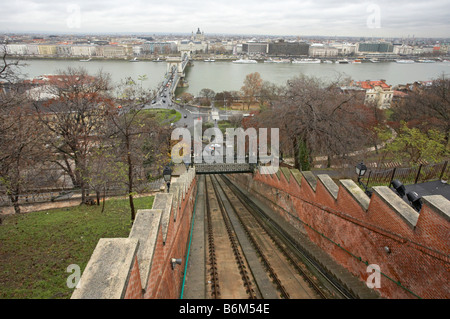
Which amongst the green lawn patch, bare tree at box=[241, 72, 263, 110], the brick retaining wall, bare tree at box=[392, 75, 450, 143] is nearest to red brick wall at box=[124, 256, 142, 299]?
the brick retaining wall

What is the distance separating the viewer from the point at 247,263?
27.3ft

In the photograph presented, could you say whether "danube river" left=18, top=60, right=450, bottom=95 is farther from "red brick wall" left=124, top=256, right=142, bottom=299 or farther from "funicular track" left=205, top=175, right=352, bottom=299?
"red brick wall" left=124, top=256, right=142, bottom=299

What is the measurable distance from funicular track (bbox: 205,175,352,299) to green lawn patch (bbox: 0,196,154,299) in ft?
11.1

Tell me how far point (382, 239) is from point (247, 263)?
3938 mm

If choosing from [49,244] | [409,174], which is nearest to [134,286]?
[49,244]

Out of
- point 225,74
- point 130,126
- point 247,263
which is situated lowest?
point 247,263

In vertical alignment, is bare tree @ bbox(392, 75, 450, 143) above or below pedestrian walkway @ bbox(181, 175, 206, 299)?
above

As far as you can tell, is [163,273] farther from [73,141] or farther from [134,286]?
[73,141]

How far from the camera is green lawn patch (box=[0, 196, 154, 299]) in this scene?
19.1 ft

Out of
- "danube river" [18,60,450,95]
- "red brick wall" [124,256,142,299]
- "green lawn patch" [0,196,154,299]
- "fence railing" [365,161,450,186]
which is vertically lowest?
"green lawn patch" [0,196,154,299]

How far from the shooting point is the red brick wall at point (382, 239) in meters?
4.88

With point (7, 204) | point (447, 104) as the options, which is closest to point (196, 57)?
point (447, 104)

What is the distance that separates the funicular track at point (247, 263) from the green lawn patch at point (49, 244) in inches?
133

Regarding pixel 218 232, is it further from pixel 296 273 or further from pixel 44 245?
pixel 44 245
